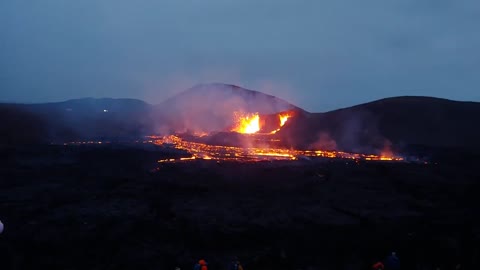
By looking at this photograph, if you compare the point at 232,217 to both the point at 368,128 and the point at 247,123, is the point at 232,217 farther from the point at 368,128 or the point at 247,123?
the point at 247,123

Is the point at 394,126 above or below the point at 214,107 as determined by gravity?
below

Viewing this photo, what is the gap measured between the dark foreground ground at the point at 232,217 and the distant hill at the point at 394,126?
19.6 meters

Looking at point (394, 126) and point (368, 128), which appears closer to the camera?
point (394, 126)

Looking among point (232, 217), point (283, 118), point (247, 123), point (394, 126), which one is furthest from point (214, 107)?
point (232, 217)

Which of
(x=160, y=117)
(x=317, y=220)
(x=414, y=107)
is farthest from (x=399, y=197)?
(x=160, y=117)

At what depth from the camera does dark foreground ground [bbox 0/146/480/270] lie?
534 inches

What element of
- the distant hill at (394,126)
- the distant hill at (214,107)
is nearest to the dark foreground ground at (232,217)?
the distant hill at (394,126)

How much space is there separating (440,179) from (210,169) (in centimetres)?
1480

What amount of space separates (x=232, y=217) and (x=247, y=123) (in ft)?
163

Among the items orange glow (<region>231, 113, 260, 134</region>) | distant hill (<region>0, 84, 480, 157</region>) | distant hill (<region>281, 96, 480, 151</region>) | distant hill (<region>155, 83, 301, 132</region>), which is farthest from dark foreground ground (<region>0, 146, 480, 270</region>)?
distant hill (<region>155, 83, 301, 132</region>)

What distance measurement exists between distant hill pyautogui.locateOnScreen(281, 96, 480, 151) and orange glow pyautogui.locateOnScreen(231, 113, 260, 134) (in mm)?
9551

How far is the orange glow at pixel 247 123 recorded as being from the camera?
64.3m

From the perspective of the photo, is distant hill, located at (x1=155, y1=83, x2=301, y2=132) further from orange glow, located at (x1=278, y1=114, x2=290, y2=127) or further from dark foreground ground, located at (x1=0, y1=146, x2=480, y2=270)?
dark foreground ground, located at (x1=0, y1=146, x2=480, y2=270)

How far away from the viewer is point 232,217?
16812 millimetres
